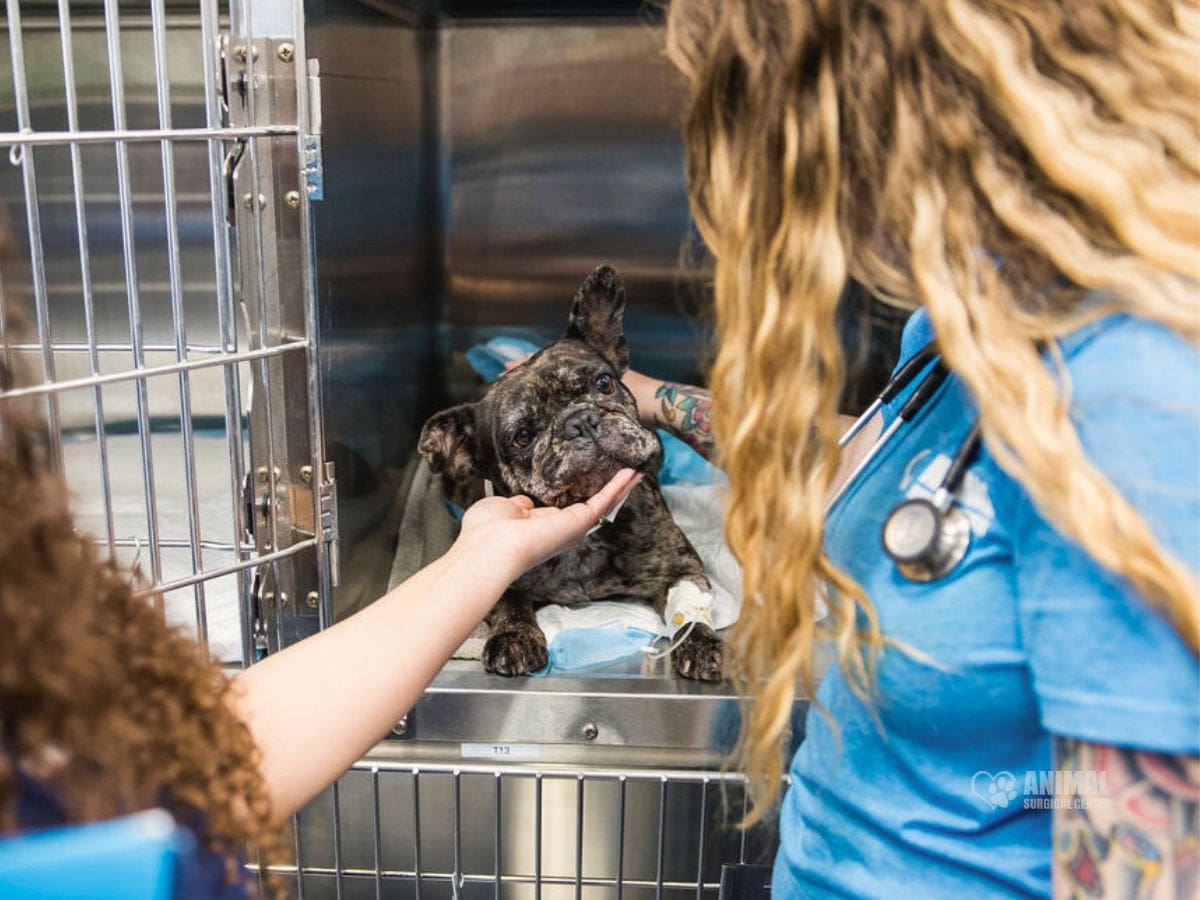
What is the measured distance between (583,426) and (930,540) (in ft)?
3.64

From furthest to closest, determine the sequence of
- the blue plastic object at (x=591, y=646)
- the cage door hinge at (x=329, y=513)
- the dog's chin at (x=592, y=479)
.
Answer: the dog's chin at (x=592, y=479) < the blue plastic object at (x=591, y=646) < the cage door hinge at (x=329, y=513)

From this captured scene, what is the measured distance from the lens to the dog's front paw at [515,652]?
1.58 m

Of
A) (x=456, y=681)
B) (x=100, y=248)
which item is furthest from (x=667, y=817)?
(x=100, y=248)

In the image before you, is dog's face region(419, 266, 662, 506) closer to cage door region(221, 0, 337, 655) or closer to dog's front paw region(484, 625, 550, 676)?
dog's front paw region(484, 625, 550, 676)

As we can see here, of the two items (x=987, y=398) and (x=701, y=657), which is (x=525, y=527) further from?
(x=987, y=398)

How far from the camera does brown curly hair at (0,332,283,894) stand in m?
0.53

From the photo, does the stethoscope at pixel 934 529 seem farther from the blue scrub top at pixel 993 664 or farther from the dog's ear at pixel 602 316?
the dog's ear at pixel 602 316

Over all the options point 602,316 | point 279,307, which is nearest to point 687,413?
point 602,316

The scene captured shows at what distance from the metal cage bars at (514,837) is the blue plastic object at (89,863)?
1.02m

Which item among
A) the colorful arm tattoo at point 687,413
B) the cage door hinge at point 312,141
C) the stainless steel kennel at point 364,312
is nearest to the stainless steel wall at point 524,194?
the stainless steel kennel at point 364,312

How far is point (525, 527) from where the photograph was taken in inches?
51.3

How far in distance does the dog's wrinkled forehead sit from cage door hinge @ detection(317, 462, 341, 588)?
628mm

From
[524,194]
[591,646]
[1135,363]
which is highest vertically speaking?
[524,194]

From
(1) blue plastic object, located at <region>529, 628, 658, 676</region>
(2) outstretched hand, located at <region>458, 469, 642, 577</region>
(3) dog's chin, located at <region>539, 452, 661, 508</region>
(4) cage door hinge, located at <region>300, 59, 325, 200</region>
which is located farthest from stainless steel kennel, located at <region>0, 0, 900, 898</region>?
(3) dog's chin, located at <region>539, 452, 661, 508</region>
